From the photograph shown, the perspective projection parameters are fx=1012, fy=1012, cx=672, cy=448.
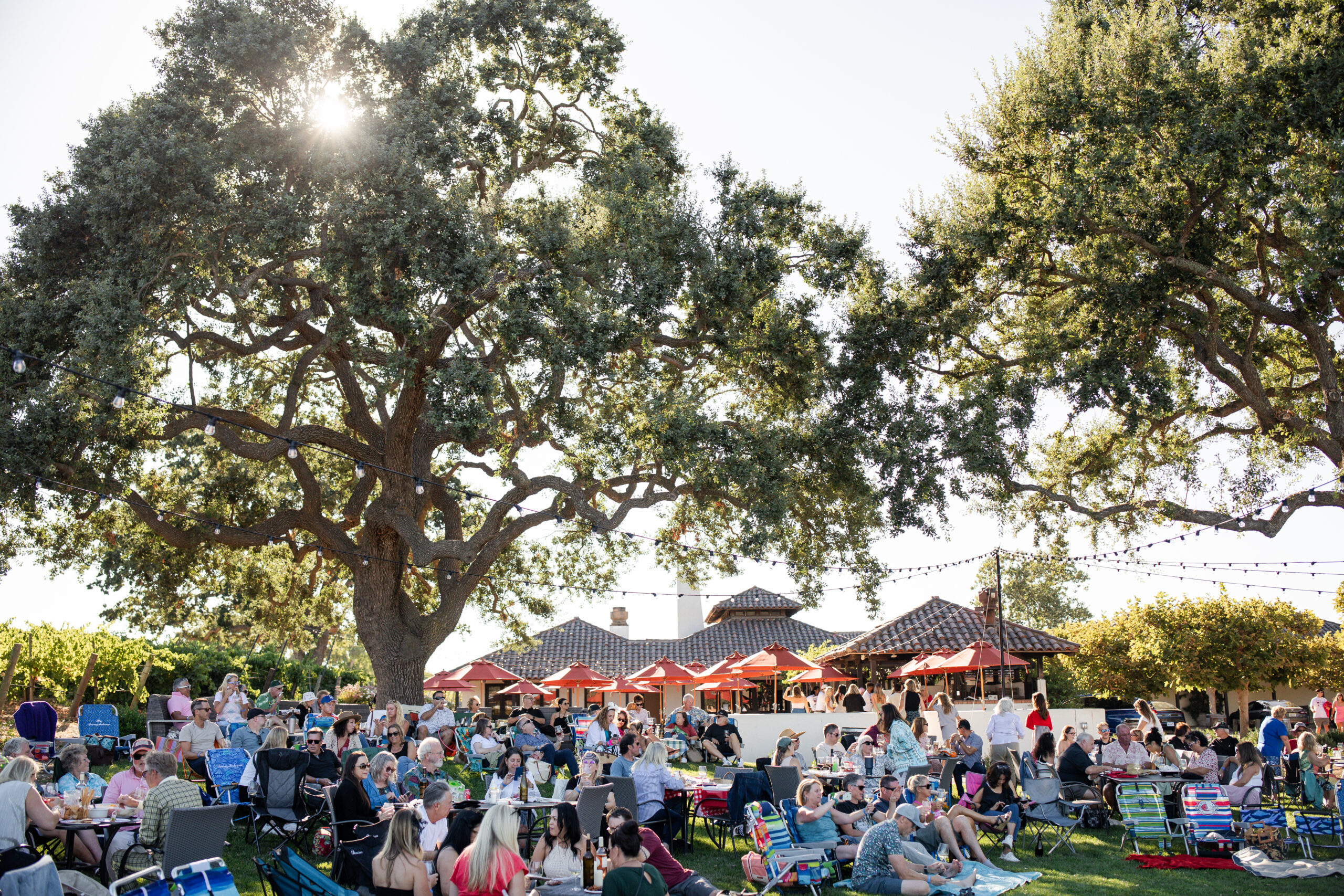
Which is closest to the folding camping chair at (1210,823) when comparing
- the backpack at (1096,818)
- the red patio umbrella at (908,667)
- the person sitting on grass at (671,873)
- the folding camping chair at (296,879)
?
the backpack at (1096,818)

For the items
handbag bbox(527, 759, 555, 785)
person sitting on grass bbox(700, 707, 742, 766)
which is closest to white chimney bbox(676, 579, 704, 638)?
person sitting on grass bbox(700, 707, 742, 766)

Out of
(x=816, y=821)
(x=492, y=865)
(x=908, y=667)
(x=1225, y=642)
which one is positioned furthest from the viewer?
(x=1225, y=642)

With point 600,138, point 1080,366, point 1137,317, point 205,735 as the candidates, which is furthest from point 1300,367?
point 205,735

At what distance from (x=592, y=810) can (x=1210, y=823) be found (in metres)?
6.31

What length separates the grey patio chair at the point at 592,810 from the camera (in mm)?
8359

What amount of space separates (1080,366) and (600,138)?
32.9 ft

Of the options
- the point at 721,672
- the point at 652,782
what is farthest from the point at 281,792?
the point at 721,672

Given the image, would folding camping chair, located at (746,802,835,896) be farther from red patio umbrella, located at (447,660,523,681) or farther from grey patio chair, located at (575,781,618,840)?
red patio umbrella, located at (447,660,523,681)

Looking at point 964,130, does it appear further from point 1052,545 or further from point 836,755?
point 836,755

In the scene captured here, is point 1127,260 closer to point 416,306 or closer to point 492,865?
point 416,306

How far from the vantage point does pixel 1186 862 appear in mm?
9875

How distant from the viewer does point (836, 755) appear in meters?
13.3

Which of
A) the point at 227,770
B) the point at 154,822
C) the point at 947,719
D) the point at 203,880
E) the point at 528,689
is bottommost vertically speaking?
the point at 203,880

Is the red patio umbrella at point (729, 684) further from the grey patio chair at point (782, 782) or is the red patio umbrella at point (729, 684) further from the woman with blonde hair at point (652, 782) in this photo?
the woman with blonde hair at point (652, 782)
